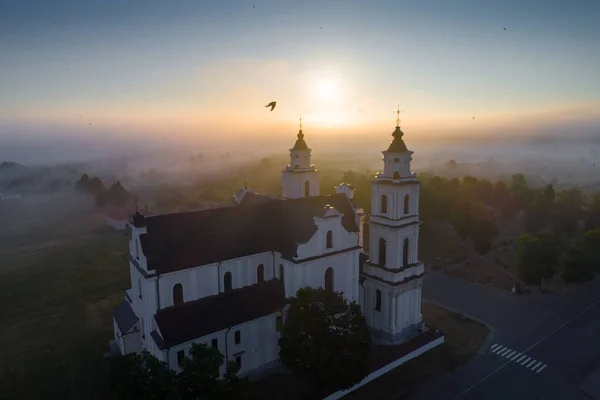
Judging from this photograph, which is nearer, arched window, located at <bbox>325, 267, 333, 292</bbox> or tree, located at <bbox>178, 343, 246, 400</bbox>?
tree, located at <bbox>178, 343, 246, 400</bbox>

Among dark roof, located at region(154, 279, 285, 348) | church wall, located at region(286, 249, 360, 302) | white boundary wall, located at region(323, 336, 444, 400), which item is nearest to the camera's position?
dark roof, located at region(154, 279, 285, 348)

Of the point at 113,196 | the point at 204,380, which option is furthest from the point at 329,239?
the point at 113,196

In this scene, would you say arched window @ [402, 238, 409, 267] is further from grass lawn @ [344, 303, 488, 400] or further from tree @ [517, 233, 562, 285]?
tree @ [517, 233, 562, 285]

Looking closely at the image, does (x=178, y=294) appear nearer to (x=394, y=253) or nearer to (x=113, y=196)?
(x=394, y=253)

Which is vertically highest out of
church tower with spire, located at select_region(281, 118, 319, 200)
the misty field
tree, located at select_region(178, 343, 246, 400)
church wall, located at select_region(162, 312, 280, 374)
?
church tower with spire, located at select_region(281, 118, 319, 200)

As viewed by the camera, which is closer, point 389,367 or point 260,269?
point 389,367

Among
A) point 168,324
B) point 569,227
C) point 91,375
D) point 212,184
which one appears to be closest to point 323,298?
point 168,324

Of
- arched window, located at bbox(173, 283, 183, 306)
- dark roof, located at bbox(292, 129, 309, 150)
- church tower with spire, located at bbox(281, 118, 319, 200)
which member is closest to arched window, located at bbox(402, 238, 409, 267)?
church tower with spire, located at bbox(281, 118, 319, 200)
